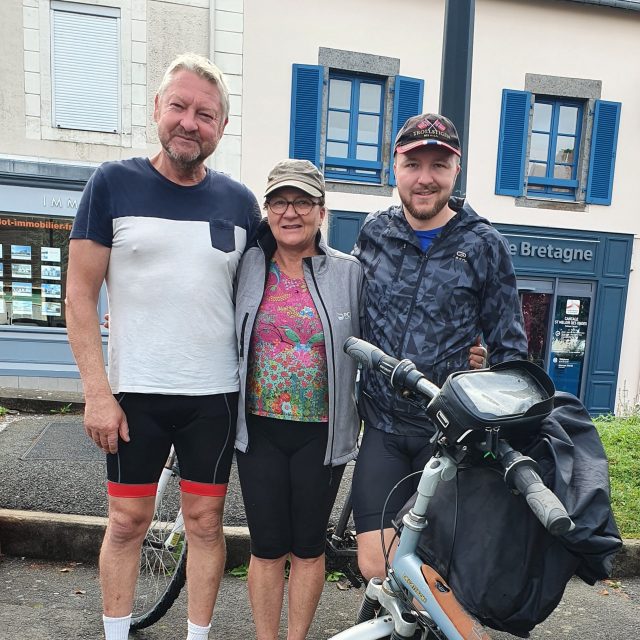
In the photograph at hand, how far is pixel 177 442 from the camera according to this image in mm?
2211

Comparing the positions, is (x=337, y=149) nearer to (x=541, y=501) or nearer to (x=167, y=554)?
(x=167, y=554)

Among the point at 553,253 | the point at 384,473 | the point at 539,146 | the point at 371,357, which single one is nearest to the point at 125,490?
the point at 384,473

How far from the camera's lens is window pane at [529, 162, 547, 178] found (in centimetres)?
941

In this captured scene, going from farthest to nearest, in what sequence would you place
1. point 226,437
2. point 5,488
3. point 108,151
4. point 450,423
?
point 108,151 < point 5,488 < point 226,437 < point 450,423

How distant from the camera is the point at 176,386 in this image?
2100 millimetres

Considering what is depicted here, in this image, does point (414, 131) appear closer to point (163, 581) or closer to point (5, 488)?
point (163, 581)

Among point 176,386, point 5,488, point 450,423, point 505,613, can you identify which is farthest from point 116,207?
point 5,488

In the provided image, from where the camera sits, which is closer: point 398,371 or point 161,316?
point 398,371

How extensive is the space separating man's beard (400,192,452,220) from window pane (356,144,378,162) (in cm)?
694

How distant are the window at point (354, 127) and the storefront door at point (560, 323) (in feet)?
11.1

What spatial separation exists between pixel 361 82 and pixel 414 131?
23.5ft

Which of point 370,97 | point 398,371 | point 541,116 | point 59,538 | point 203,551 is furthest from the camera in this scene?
point 541,116

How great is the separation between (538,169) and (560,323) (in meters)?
2.67

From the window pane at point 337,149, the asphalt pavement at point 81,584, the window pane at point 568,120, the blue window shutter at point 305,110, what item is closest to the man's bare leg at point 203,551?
the asphalt pavement at point 81,584
